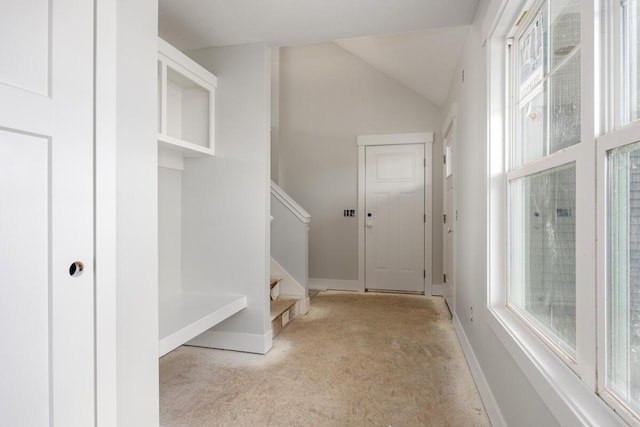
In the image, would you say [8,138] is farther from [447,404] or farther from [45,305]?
[447,404]

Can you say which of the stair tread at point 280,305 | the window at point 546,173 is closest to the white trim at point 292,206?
the stair tread at point 280,305

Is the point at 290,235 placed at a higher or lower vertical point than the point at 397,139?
lower

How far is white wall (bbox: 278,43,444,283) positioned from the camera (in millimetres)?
4328

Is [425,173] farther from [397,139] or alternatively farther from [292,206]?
[292,206]

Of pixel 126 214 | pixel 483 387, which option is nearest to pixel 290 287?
pixel 483 387

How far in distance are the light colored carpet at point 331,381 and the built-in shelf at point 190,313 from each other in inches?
13.8

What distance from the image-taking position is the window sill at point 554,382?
81cm

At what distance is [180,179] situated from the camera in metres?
2.61

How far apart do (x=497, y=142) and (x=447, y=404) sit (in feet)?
4.58

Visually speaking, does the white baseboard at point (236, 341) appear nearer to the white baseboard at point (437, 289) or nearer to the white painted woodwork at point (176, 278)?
the white painted woodwork at point (176, 278)

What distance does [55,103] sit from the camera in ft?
3.39

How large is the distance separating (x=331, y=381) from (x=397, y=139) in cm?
305

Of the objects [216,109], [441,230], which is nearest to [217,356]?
[216,109]

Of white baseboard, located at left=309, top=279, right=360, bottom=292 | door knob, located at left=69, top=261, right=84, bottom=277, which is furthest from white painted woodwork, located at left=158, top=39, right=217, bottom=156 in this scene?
white baseboard, located at left=309, top=279, right=360, bottom=292
